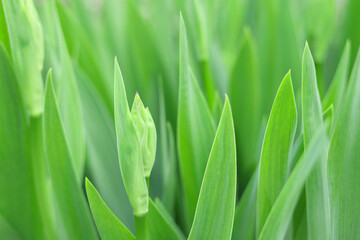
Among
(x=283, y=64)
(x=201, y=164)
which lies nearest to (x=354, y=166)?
(x=201, y=164)

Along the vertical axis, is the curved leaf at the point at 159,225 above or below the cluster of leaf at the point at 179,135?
below

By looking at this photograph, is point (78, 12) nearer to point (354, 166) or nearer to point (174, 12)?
point (174, 12)

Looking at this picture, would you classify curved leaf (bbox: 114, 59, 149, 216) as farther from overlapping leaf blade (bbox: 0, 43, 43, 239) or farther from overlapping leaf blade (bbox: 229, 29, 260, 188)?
overlapping leaf blade (bbox: 229, 29, 260, 188)

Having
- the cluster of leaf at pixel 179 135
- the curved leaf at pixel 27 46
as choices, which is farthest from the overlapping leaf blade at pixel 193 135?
the curved leaf at pixel 27 46

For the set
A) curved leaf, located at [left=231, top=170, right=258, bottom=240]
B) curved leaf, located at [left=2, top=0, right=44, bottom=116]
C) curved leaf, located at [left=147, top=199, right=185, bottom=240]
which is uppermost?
curved leaf, located at [left=2, top=0, right=44, bottom=116]

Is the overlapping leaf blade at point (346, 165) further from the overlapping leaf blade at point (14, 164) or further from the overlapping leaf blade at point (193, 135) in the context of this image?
the overlapping leaf blade at point (14, 164)

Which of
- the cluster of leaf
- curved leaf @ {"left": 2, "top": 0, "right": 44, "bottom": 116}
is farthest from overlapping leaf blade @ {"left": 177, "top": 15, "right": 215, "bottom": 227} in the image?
curved leaf @ {"left": 2, "top": 0, "right": 44, "bottom": 116}

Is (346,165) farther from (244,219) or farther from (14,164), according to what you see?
(14,164)
